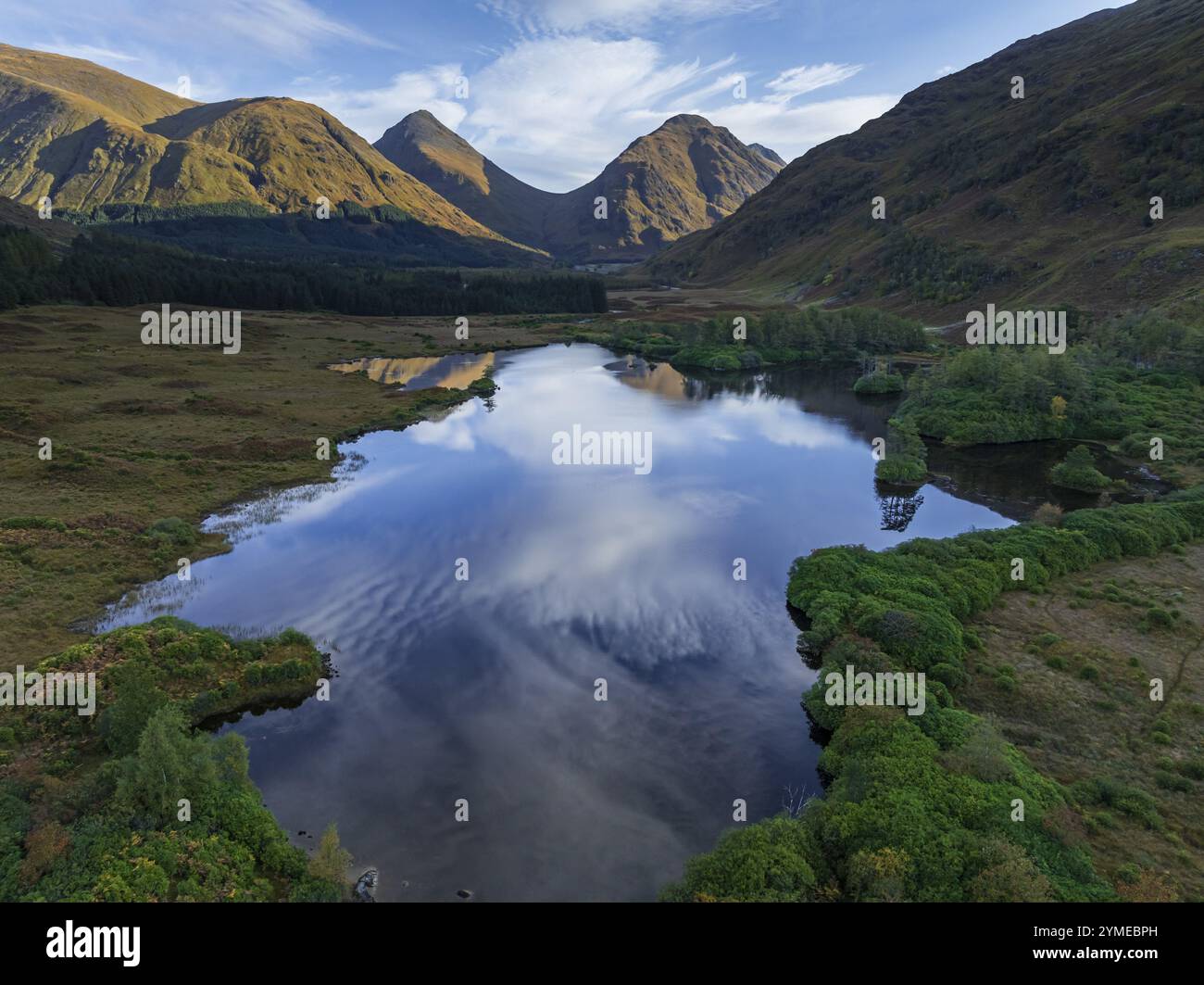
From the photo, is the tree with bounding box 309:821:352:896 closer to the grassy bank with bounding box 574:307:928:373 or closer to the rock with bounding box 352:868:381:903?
the rock with bounding box 352:868:381:903

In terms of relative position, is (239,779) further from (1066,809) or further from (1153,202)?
(1153,202)

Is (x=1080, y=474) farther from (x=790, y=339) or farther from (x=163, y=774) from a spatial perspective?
(x=790, y=339)

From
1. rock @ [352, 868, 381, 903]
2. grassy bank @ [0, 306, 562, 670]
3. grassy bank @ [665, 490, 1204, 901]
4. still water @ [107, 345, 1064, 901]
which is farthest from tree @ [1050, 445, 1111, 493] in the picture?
grassy bank @ [0, 306, 562, 670]

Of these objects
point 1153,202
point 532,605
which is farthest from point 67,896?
point 1153,202

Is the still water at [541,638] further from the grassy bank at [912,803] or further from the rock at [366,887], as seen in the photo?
the grassy bank at [912,803]

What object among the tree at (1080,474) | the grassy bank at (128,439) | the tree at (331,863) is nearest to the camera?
the tree at (331,863)

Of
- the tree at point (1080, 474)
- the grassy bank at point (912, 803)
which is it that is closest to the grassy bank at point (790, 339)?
the tree at point (1080, 474)
